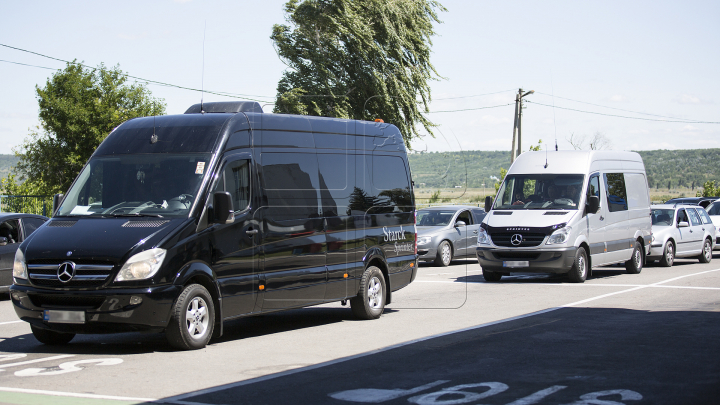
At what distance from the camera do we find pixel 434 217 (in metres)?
23.2

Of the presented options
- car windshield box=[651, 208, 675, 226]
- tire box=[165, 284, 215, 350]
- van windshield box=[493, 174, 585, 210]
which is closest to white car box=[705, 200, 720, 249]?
car windshield box=[651, 208, 675, 226]

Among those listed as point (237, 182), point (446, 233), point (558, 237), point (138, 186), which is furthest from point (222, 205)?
point (446, 233)

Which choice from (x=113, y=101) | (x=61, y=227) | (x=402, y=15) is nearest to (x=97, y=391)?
(x=61, y=227)

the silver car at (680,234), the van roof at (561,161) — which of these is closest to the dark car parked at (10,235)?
the van roof at (561,161)

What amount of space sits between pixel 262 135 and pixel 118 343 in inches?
120

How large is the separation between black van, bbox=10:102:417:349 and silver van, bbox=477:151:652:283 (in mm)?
5406

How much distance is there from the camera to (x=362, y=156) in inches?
451

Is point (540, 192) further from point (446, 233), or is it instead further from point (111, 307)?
point (111, 307)

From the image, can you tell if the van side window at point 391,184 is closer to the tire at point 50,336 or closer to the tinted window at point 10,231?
the tire at point 50,336

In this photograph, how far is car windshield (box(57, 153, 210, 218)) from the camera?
8.54 meters

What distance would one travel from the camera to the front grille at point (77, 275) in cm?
785

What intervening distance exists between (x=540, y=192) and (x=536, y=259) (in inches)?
68.1

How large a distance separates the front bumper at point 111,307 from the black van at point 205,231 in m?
0.01

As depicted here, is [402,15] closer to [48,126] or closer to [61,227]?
[48,126]
